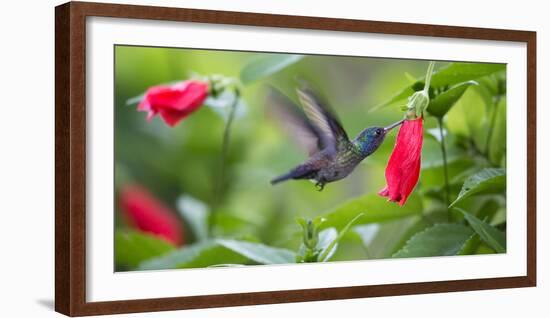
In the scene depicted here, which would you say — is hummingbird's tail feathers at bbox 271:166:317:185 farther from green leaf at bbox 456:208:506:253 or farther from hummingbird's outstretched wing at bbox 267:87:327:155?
green leaf at bbox 456:208:506:253

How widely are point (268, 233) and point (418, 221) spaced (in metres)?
0.22

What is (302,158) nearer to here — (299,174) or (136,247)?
(299,174)

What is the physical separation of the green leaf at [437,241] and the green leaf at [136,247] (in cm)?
31

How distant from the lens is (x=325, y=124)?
1.41 m

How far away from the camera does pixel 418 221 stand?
150cm

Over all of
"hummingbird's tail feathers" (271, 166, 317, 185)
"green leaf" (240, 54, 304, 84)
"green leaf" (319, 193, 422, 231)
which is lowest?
"green leaf" (319, 193, 422, 231)

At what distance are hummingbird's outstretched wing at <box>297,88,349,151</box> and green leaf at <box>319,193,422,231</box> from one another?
0.09 meters

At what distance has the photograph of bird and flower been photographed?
4.67 ft

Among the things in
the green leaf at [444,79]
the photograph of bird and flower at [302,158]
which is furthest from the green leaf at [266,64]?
the green leaf at [444,79]

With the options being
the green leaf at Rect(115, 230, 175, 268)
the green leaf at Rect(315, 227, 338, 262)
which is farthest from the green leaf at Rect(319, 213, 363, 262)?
the green leaf at Rect(115, 230, 175, 268)

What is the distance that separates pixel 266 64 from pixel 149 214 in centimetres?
31

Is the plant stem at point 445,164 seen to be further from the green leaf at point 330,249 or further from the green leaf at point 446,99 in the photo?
the green leaf at point 330,249

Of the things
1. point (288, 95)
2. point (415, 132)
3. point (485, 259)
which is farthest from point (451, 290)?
point (288, 95)

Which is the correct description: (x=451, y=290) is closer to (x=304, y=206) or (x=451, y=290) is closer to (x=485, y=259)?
(x=485, y=259)
